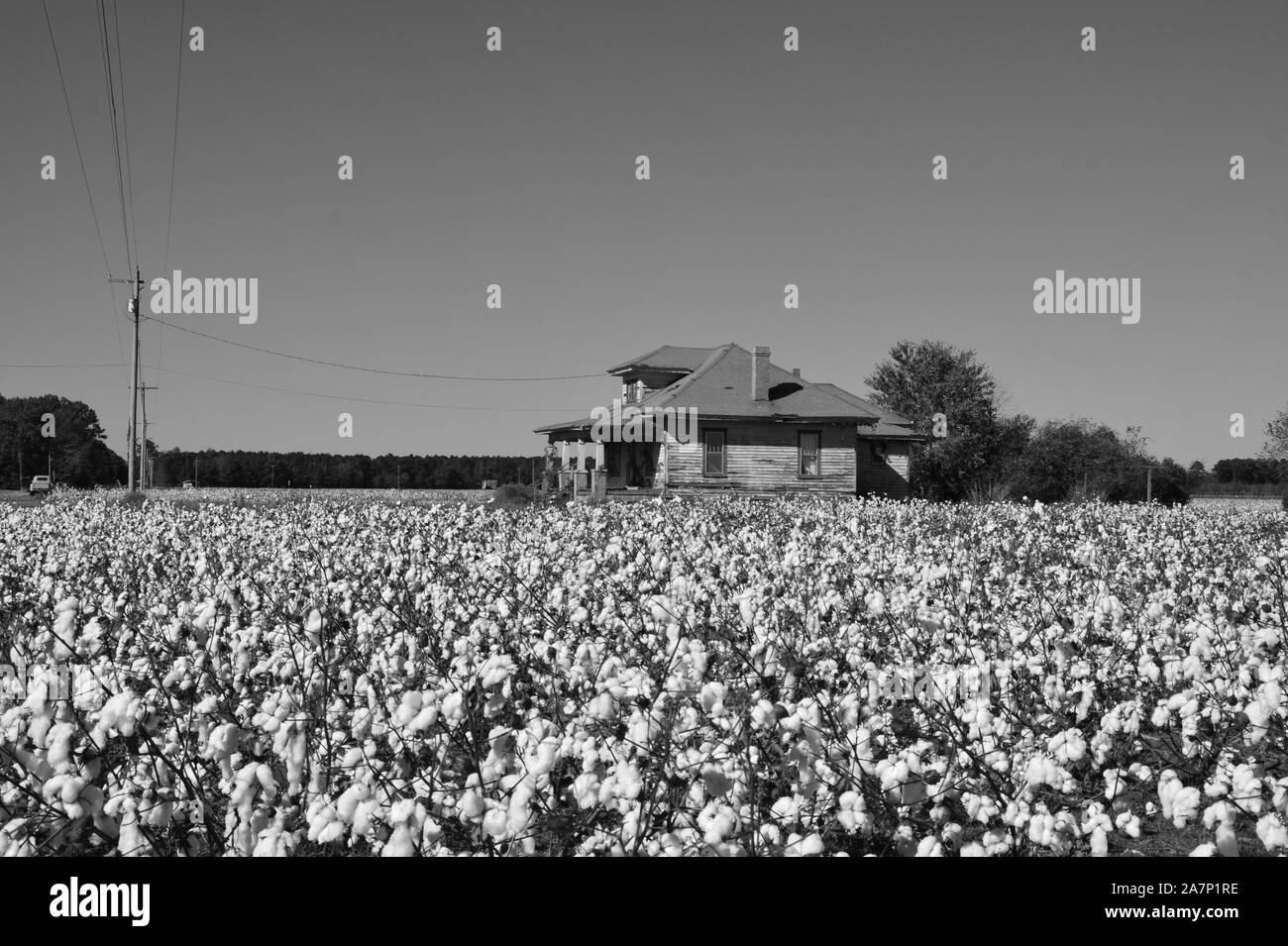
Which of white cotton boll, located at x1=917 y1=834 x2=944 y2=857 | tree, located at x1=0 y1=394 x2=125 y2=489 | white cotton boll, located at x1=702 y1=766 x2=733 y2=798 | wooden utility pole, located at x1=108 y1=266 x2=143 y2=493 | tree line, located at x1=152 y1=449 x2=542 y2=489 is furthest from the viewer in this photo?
tree line, located at x1=152 y1=449 x2=542 y2=489

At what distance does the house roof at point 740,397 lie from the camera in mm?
39250

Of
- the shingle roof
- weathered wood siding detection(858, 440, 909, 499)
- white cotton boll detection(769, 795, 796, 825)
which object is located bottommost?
white cotton boll detection(769, 795, 796, 825)

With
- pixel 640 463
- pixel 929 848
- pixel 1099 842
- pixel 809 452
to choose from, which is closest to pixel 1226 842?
pixel 1099 842

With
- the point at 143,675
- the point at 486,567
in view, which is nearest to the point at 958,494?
the point at 486,567

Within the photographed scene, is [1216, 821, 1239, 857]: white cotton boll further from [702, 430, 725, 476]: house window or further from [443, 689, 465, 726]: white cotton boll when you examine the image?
[702, 430, 725, 476]: house window

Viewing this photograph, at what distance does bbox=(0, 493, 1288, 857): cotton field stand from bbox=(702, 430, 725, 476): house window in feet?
98.1

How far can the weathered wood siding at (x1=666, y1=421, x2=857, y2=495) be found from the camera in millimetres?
38781

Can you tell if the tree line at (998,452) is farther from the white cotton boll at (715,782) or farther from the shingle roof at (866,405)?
the white cotton boll at (715,782)

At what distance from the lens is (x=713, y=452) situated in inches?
1542

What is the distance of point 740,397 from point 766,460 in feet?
9.32

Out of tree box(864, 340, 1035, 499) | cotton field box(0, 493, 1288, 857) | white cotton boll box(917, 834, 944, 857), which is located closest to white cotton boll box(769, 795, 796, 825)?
cotton field box(0, 493, 1288, 857)

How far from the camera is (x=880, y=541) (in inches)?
414
